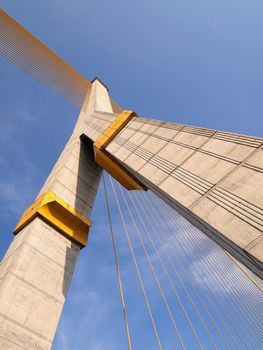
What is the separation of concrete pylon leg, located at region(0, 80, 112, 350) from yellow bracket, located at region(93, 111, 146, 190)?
4.50ft

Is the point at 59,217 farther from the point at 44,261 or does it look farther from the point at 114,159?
the point at 114,159

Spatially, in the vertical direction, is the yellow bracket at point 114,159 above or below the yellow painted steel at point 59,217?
above

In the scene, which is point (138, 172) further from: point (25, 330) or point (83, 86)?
point (83, 86)

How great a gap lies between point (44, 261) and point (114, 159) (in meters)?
4.83

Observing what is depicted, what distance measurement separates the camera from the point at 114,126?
11789 mm

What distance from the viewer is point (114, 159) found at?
39.9ft

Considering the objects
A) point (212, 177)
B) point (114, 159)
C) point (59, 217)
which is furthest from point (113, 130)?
point (212, 177)

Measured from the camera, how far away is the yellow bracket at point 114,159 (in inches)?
456

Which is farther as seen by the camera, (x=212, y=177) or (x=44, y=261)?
(x=44, y=261)

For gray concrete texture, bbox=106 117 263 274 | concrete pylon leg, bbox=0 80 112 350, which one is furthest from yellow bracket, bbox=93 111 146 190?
gray concrete texture, bbox=106 117 263 274

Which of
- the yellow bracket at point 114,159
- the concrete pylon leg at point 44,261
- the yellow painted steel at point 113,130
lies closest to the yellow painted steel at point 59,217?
the concrete pylon leg at point 44,261

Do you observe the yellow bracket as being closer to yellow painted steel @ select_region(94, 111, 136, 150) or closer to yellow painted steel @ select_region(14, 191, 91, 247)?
yellow painted steel @ select_region(94, 111, 136, 150)

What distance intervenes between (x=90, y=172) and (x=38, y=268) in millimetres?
5852

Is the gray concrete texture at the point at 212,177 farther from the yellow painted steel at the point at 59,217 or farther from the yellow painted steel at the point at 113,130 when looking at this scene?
the yellow painted steel at the point at 59,217
